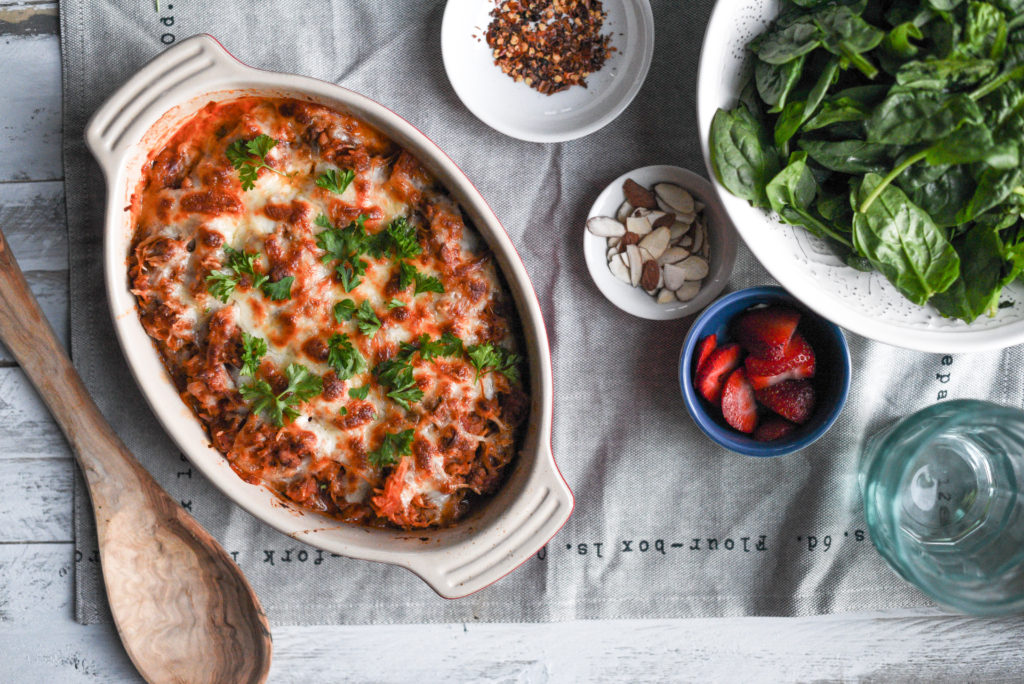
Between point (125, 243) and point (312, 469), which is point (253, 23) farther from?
point (312, 469)

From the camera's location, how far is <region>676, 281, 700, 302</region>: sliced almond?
1876 millimetres

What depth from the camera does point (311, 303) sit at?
5.61 ft

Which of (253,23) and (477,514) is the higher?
(253,23)

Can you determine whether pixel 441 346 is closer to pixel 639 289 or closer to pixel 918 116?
pixel 639 289

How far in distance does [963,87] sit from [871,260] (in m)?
0.36

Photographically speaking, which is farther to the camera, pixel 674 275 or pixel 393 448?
pixel 674 275

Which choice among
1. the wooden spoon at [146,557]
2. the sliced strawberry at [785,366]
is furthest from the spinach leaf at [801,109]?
the wooden spoon at [146,557]

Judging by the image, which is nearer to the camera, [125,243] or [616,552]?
[125,243]

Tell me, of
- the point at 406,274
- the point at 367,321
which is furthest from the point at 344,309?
the point at 406,274

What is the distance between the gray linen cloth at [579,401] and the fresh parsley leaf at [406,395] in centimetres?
42

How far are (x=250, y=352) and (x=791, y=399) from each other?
1.29 metres

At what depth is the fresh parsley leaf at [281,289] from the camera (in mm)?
1697

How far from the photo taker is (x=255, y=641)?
6.36 ft

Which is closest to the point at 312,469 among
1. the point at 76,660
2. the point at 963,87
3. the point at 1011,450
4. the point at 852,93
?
the point at 76,660
